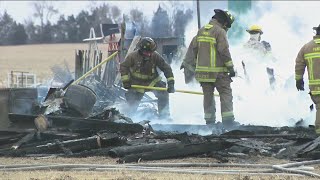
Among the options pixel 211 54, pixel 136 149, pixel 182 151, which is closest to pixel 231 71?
pixel 211 54

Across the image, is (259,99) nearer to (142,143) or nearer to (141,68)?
(141,68)

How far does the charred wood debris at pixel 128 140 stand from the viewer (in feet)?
21.6

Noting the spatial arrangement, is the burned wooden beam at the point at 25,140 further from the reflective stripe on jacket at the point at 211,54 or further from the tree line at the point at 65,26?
the tree line at the point at 65,26

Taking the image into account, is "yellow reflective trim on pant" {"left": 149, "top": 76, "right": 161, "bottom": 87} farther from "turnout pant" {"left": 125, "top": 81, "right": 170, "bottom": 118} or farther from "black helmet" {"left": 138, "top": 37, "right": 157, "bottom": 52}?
"black helmet" {"left": 138, "top": 37, "right": 157, "bottom": 52}

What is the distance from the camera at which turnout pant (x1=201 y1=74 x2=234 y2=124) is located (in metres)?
9.23

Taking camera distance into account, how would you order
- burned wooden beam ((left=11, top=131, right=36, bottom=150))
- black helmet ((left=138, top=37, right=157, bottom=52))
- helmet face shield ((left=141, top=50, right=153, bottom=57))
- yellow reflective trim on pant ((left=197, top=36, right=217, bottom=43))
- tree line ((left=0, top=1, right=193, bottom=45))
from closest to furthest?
burned wooden beam ((left=11, top=131, right=36, bottom=150)) < yellow reflective trim on pant ((left=197, top=36, right=217, bottom=43)) < black helmet ((left=138, top=37, right=157, bottom=52)) < helmet face shield ((left=141, top=50, right=153, bottom=57)) < tree line ((left=0, top=1, right=193, bottom=45))

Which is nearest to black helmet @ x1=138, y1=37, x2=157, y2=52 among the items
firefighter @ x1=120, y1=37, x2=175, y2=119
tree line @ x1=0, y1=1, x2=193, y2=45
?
firefighter @ x1=120, y1=37, x2=175, y2=119

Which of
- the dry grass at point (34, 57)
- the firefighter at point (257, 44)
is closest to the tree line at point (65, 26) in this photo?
the dry grass at point (34, 57)

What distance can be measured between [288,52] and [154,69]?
7.96 meters

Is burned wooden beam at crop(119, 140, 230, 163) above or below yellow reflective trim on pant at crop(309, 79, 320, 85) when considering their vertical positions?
below

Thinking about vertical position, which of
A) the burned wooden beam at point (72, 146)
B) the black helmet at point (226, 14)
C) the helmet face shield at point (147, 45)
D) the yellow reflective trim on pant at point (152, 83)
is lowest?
the burned wooden beam at point (72, 146)

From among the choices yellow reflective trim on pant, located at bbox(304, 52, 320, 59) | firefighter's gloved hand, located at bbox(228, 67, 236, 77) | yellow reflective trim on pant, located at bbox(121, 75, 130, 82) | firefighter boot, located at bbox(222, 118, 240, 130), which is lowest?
firefighter boot, located at bbox(222, 118, 240, 130)

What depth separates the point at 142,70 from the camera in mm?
10078

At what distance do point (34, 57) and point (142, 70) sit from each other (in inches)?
1024
